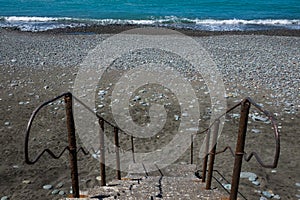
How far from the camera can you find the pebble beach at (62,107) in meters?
5.74

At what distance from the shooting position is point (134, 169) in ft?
20.1

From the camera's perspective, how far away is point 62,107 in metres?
9.16

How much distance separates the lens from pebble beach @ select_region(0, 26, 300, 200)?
5.74 m

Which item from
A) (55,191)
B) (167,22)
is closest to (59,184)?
(55,191)

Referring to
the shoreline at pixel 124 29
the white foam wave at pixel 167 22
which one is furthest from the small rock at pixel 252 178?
the white foam wave at pixel 167 22

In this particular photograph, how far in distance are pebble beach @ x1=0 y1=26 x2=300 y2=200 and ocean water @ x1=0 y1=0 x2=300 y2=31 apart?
11876mm

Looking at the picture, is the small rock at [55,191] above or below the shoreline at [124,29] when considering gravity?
below

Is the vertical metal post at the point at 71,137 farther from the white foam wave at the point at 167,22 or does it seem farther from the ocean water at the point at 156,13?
the white foam wave at the point at 167,22

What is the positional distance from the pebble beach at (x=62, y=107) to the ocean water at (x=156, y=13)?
11876 millimetres

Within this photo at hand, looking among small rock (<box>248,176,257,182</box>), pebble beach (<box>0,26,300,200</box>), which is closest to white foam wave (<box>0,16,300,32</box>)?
pebble beach (<box>0,26,300,200</box>)

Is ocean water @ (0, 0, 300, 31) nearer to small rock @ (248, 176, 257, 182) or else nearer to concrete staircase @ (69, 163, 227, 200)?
small rock @ (248, 176, 257, 182)

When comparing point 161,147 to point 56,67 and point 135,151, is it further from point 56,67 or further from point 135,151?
point 56,67

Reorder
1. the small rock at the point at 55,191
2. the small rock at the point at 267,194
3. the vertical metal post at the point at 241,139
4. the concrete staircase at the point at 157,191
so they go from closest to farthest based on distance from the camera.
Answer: the vertical metal post at the point at 241,139 < the concrete staircase at the point at 157,191 < the small rock at the point at 267,194 < the small rock at the point at 55,191

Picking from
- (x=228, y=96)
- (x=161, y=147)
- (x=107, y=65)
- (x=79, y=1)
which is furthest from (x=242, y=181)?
(x=79, y=1)
